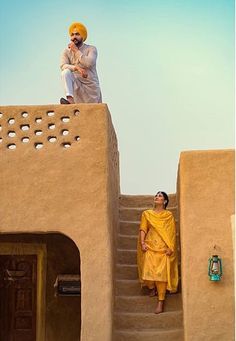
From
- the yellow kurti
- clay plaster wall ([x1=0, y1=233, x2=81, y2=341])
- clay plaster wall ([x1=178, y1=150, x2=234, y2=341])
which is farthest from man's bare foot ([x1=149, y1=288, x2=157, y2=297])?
clay plaster wall ([x1=0, y1=233, x2=81, y2=341])

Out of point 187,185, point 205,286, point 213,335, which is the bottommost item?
point 213,335

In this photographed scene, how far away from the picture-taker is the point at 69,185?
732cm

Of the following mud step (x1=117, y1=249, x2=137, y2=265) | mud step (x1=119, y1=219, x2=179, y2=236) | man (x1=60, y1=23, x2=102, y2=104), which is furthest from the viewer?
mud step (x1=119, y1=219, x2=179, y2=236)

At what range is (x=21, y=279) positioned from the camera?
357 inches

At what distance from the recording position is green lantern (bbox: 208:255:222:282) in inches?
269

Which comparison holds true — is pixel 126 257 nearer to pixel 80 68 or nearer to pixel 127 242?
pixel 127 242

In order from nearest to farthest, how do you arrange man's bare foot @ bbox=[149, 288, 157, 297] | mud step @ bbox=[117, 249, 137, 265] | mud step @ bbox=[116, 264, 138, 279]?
man's bare foot @ bbox=[149, 288, 157, 297], mud step @ bbox=[116, 264, 138, 279], mud step @ bbox=[117, 249, 137, 265]

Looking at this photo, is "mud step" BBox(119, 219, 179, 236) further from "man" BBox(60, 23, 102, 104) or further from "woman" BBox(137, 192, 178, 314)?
"man" BBox(60, 23, 102, 104)

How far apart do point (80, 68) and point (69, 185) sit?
1967 mm

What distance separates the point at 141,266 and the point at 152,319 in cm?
68

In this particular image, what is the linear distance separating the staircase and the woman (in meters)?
0.15

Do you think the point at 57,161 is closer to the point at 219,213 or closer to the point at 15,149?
the point at 15,149

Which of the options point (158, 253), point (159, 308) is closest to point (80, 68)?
point (158, 253)

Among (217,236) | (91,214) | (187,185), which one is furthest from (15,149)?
(217,236)
